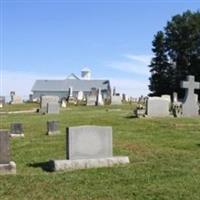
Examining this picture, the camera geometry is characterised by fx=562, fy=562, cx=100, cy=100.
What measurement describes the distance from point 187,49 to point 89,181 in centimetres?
6172

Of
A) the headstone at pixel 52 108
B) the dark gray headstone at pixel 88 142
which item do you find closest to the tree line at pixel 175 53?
the headstone at pixel 52 108

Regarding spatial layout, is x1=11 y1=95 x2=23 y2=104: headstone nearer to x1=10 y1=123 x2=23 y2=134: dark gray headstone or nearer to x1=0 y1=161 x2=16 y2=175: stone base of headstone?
x1=10 y1=123 x2=23 y2=134: dark gray headstone

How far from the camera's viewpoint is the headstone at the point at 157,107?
2719 centimetres

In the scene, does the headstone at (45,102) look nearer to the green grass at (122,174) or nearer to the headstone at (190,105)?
the headstone at (190,105)

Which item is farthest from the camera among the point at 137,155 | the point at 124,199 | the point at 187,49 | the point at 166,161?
the point at 187,49

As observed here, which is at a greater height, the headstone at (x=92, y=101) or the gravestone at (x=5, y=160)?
the headstone at (x=92, y=101)

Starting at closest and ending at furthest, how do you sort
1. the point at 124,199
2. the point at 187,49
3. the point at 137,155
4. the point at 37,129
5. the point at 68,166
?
1. the point at 124,199
2. the point at 68,166
3. the point at 137,155
4. the point at 37,129
5. the point at 187,49

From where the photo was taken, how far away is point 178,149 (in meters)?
15.6

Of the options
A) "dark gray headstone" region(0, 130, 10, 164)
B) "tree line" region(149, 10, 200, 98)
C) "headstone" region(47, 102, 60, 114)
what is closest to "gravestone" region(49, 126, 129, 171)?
"dark gray headstone" region(0, 130, 10, 164)

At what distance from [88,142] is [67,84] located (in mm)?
101898

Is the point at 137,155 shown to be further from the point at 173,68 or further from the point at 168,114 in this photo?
the point at 173,68

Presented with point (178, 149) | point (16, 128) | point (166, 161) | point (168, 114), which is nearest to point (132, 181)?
point (166, 161)

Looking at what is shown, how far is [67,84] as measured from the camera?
375ft

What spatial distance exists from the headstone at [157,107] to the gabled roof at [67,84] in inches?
3222
